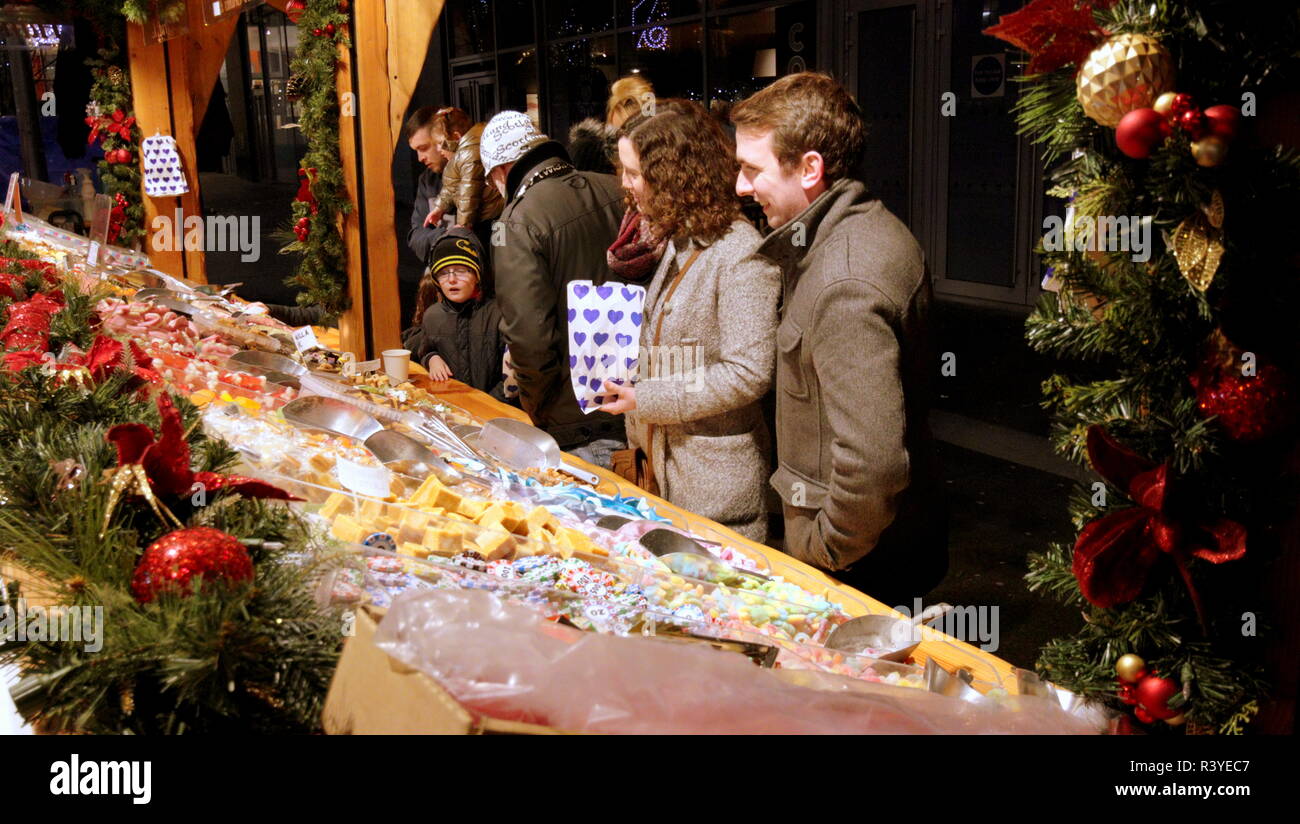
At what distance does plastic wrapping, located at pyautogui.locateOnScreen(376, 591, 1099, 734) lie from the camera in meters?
0.75

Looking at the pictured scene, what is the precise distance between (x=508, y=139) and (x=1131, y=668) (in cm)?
270

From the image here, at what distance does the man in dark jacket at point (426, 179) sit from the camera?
531 cm

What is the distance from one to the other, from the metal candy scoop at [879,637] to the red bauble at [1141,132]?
702 millimetres

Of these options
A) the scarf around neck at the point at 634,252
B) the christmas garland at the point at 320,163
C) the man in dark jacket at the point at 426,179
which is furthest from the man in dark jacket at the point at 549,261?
the man in dark jacket at the point at 426,179

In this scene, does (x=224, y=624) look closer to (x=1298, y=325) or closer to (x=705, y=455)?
(x=1298, y=325)

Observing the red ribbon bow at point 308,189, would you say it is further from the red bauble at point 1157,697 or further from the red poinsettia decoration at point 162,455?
the red bauble at point 1157,697

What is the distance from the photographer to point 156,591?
882 mm

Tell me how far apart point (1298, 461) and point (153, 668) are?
1.10 meters

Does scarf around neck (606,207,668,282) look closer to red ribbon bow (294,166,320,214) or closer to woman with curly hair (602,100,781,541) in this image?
woman with curly hair (602,100,781,541)

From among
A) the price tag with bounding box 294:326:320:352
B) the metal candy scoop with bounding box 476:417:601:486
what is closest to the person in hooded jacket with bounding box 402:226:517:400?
the price tag with bounding box 294:326:320:352

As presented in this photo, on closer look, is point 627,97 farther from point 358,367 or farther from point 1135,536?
point 1135,536

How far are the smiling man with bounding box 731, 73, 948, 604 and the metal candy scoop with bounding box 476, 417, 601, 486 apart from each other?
18.6 inches

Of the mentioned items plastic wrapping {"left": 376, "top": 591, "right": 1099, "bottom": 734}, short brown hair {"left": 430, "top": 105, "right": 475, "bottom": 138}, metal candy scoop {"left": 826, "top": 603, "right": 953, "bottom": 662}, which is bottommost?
metal candy scoop {"left": 826, "top": 603, "right": 953, "bottom": 662}
